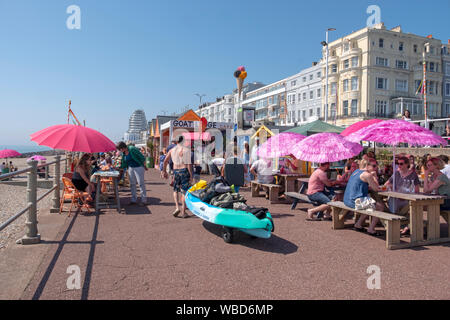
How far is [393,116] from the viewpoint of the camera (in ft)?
164

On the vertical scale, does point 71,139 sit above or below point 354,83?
below

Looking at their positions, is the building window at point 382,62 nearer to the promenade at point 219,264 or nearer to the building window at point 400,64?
the building window at point 400,64

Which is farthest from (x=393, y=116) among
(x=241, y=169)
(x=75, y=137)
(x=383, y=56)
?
(x=75, y=137)

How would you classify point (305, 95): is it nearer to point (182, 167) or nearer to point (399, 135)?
point (182, 167)

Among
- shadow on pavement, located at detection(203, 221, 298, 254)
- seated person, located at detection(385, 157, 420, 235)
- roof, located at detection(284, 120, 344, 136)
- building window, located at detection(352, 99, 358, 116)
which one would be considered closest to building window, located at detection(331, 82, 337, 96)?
building window, located at detection(352, 99, 358, 116)

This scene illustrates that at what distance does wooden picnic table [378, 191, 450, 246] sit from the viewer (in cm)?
539

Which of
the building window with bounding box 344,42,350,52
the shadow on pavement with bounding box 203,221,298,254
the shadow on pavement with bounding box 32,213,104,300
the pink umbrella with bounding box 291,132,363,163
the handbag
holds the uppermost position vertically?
the building window with bounding box 344,42,350,52

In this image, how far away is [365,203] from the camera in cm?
585

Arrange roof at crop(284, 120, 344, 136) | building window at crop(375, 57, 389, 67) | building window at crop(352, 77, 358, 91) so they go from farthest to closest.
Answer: building window at crop(352, 77, 358, 91)
building window at crop(375, 57, 389, 67)
roof at crop(284, 120, 344, 136)

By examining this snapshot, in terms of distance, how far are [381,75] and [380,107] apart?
5.19 metres

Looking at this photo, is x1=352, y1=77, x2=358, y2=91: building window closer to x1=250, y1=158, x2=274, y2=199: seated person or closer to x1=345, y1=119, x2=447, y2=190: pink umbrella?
x1=250, y1=158, x2=274, y2=199: seated person

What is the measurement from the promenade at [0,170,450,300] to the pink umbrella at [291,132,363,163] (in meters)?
1.65

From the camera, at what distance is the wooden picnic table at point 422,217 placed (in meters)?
5.39

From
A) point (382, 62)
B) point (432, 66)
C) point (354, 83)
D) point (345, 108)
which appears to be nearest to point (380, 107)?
point (345, 108)
